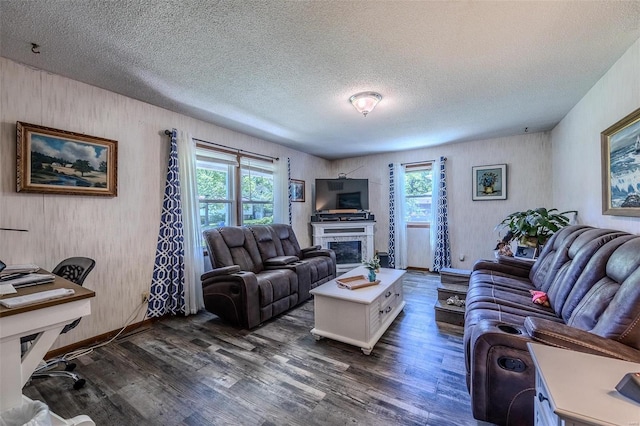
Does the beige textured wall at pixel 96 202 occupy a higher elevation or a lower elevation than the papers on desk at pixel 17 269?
higher

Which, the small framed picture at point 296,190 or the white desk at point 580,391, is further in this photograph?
the small framed picture at point 296,190

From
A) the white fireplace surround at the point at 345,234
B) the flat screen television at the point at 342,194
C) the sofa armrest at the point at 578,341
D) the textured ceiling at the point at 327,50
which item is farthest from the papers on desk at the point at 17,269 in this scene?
the flat screen television at the point at 342,194

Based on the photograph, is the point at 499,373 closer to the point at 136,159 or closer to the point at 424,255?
the point at 136,159

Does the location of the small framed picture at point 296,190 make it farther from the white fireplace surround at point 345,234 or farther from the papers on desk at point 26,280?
the papers on desk at point 26,280

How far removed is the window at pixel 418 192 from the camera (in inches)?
195

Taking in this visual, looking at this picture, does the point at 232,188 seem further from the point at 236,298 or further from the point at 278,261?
the point at 236,298

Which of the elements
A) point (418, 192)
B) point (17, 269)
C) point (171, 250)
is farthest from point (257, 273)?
point (418, 192)

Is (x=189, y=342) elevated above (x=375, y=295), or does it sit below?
below

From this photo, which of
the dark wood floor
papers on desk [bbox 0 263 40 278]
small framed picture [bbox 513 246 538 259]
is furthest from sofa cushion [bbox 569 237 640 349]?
papers on desk [bbox 0 263 40 278]

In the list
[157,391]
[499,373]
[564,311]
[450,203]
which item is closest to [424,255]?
[450,203]

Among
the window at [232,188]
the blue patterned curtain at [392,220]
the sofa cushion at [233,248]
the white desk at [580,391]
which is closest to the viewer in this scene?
the white desk at [580,391]

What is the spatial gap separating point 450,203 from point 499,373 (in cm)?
381

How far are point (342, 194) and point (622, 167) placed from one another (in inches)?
145

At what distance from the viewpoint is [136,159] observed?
9.02 ft
